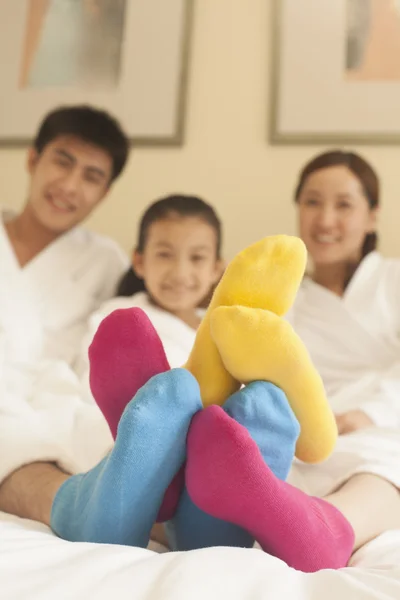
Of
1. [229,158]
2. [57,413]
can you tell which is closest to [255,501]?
[57,413]

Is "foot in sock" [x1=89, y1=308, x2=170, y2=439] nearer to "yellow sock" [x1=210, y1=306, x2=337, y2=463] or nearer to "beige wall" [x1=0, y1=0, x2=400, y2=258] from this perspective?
"yellow sock" [x1=210, y1=306, x2=337, y2=463]

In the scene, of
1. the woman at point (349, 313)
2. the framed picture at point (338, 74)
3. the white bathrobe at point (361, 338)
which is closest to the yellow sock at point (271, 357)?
the woman at point (349, 313)

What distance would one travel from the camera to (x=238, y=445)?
51 cm

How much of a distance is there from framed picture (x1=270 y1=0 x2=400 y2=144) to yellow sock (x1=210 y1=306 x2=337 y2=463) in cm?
121

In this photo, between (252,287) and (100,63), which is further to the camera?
(100,63)

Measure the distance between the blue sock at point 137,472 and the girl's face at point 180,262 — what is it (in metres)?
0.68

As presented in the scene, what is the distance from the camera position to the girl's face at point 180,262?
1.22 meters

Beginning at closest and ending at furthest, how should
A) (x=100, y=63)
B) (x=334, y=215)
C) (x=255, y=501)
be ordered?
1. (x=255, y=501)
2. (x=334, y=215)
3. (x=100, y=63)

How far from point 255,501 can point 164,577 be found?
160 millimetres

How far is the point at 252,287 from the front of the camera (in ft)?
2.09

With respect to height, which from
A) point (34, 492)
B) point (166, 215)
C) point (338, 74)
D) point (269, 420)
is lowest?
point (34, 492)

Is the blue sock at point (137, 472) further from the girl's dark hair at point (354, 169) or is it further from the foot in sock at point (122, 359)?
the girl's dark hair at point (354, 169)

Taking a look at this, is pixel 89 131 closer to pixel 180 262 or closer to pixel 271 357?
pixel 180 262

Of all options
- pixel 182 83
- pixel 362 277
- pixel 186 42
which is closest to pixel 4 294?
pixel 362 277
